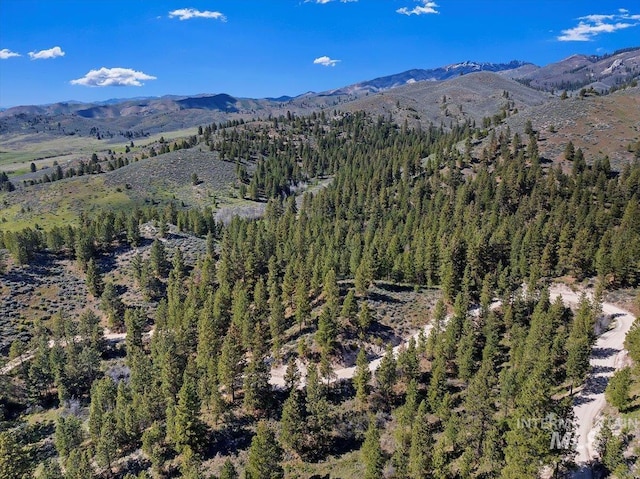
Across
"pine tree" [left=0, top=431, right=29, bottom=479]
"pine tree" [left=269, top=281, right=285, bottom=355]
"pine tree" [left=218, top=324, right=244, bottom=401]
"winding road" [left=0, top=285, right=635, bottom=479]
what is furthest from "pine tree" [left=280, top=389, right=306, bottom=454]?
"pine tree" [left=0, top=431, right=29, bottom=479]

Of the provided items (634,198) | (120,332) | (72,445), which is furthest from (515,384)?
(634,198)

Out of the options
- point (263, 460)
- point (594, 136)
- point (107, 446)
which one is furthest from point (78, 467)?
point (594, 136)

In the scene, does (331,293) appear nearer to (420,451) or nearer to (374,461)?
(374,461)

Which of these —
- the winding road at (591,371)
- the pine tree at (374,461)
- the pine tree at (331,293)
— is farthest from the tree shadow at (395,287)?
the pine tree at (374,461)

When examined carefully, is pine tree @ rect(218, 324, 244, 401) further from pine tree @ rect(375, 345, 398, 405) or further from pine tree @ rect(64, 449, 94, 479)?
pine tree @ rect(375, 345, 398, 405)

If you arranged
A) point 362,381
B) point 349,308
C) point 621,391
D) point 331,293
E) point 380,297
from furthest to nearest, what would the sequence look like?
point 380,297, point 331,293, point 349,308, point 362,381, point 621,391

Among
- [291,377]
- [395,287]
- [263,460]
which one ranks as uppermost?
[395,287]

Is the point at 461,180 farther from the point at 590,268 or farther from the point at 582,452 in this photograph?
the point at 582,452

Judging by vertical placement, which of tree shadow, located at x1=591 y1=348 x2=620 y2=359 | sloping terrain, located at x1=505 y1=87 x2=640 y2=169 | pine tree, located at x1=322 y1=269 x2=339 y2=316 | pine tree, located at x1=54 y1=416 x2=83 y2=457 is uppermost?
sloping terrain, located at x1=505 y1=87 x2=640 y2=169

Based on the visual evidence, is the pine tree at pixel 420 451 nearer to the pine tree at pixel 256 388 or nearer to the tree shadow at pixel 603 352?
the pine tree at pixel 256 388
